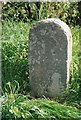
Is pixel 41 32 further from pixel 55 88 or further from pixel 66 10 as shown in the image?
pixel 66 10

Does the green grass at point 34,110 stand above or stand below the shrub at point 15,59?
below

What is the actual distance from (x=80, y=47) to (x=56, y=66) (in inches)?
30.3

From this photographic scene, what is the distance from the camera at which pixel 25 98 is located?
400 centimetres

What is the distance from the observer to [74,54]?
15.2ft

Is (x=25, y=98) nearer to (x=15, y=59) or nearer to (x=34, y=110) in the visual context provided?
(x=34, y=110)

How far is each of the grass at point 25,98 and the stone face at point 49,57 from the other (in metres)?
0.12

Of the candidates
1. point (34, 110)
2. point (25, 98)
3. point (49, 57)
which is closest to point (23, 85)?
point (25, 98)

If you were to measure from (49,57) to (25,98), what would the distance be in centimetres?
49

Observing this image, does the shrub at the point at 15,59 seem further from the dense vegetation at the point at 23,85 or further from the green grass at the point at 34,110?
the green grass at the point at 34,110

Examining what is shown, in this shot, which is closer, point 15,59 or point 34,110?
point 34,110

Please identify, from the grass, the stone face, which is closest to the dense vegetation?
the grass

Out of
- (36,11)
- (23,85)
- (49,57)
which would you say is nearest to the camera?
(49,57)

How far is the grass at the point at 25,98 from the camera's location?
3697mm

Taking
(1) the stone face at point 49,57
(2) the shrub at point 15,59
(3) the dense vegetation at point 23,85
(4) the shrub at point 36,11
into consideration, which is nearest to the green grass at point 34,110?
(3) the dense vegetation at point 23,85
